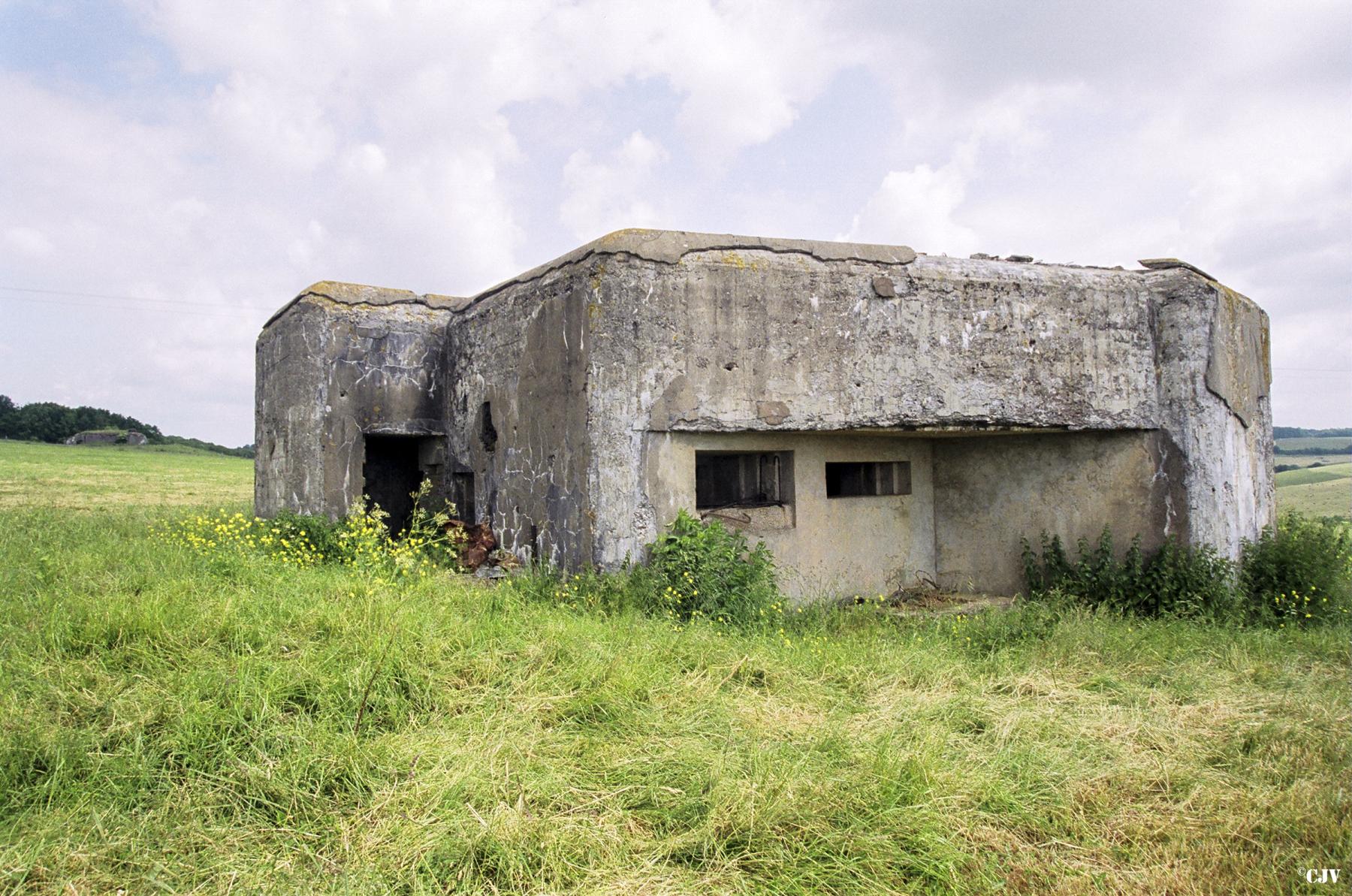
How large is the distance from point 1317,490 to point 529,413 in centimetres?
2084

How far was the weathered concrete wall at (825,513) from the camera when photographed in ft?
20.6

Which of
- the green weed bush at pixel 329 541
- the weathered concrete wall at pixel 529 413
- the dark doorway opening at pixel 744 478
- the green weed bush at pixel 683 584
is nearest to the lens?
the green weed bush at pixel 683 584

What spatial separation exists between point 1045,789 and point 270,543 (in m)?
5.58

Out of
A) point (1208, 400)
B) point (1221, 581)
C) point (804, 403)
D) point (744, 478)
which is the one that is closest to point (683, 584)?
point (804, 403)

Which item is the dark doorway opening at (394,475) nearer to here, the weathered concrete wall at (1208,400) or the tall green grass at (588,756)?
the tall green grass at (588,756)

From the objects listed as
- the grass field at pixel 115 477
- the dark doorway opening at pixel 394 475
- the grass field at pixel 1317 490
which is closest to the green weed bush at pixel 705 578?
the dark doorway opening at pixel 394 475

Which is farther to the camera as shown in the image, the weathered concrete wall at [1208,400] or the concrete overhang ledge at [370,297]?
the concrete overhang ledge at [370,297]

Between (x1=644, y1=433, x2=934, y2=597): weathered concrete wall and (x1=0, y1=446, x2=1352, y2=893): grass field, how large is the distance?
144cm

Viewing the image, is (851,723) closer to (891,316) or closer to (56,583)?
(891,316)

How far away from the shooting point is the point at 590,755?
135 inches

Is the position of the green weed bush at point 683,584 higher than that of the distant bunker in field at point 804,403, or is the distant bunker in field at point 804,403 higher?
the distant bunker in field at point 804,403

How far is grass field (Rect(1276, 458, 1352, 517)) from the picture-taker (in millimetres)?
15694

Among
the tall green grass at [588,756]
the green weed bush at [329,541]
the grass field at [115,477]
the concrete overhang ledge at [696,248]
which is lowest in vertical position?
the tall green grass at [588,756]

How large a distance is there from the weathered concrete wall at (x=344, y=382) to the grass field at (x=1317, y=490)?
1227 centimetres
